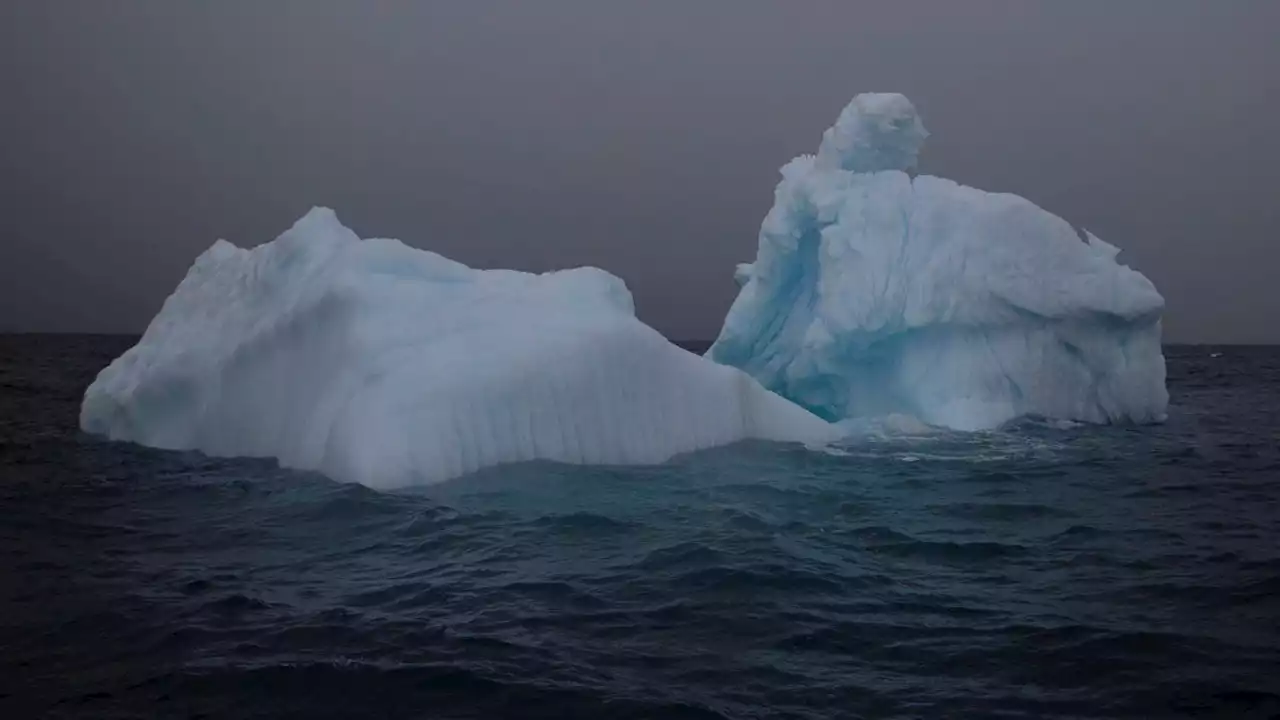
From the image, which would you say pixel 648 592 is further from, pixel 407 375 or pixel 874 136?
pixel 874 136

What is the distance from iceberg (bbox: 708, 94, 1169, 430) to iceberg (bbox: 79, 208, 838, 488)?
3.08m

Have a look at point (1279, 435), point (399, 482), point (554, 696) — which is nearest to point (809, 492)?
point (399, 482)

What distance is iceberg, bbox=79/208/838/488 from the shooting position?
33.9 ft

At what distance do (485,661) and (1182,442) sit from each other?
1301 cm

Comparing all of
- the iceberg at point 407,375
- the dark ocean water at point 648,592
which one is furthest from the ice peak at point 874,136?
the dark ocean water at point 648,592

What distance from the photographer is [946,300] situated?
15547 millimetres

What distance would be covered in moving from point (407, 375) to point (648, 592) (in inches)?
190

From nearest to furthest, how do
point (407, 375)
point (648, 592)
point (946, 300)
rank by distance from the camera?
point (648, 592) → point (407, 375) → point (946, 300)

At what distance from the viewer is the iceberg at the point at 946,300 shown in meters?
15.4

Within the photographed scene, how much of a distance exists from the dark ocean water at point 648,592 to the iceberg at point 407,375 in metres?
0.52

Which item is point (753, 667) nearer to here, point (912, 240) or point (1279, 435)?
point (912, 240)

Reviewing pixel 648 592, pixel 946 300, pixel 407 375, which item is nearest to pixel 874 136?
pixel 946 300

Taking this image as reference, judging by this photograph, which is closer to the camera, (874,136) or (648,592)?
(648,592)

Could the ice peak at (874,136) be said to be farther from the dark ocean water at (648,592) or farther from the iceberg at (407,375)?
the dark ocean water at (648,592)
